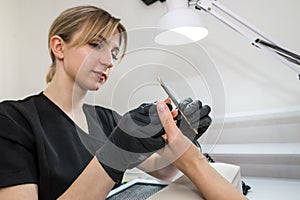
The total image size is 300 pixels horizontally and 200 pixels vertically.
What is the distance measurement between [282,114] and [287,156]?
0.49ft

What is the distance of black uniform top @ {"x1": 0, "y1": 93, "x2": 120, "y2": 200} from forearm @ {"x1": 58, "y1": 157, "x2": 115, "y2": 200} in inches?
4.3

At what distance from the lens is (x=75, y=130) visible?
0.76m

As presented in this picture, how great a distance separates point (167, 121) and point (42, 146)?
30 cm

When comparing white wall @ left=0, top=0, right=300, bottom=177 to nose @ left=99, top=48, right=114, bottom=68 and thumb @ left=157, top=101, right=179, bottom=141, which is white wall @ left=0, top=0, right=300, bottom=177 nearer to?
nose @ left=99, top=48, right=114, bottom=68

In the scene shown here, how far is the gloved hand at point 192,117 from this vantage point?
56cm

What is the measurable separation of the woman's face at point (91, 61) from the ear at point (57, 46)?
0.01 m

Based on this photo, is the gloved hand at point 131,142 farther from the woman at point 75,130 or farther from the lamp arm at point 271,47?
the lamp arm at point 271,47

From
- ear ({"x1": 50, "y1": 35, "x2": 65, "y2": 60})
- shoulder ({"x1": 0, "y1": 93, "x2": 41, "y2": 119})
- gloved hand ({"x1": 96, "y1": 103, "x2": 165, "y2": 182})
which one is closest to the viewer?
gloved hand ({"x1": 96, "y1": 103, "x2": 165, "y2": 182})

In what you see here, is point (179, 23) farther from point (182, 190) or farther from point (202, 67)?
point (182, 190)

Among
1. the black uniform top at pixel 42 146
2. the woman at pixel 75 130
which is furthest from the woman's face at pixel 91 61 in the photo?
the black uniform top at pixel 42 146

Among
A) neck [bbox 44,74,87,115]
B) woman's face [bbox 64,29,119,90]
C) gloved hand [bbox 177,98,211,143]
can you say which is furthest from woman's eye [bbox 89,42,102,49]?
gloved hand [bbox 177,98,211,143]

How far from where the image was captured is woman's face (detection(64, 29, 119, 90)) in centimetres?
68

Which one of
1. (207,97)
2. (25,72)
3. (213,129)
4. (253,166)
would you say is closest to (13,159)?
(207,97)

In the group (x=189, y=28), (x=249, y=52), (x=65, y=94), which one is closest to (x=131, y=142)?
(x=65, y=94)
